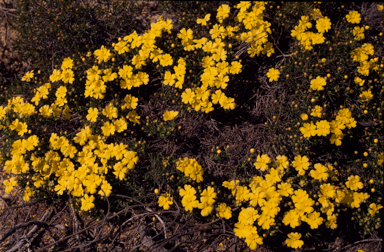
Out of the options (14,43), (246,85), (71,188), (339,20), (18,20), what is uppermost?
(18,20)

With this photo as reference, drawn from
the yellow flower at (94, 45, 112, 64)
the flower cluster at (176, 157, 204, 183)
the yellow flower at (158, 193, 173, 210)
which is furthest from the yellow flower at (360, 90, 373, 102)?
the yellow flower at (94, 45, 112, 64)

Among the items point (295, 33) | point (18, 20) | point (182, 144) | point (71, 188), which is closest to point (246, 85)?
point (295, 33)

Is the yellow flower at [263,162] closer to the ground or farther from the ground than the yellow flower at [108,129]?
closer to the ground

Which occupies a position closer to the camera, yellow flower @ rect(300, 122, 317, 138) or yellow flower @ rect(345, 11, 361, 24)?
yellow flower @ rect(300, 122, 317, 138)

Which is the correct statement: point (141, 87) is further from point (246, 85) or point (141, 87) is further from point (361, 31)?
point (361, 31)

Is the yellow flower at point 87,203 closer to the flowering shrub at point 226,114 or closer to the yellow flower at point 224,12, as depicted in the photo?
the flowering shrub at point 226,114

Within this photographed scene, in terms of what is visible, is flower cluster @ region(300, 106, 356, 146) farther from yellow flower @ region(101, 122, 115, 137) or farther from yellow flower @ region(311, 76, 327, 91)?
yellow flower @ region(101, 122, 115, 137)

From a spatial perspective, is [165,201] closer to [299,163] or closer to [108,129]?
[108,129]

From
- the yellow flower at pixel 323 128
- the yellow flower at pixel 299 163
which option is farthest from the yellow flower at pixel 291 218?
the yellow flower at pixel 323 128

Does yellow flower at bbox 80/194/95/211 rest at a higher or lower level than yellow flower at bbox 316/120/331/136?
lower
